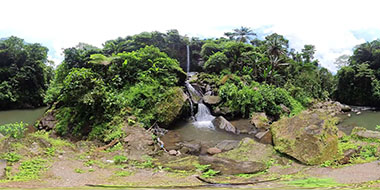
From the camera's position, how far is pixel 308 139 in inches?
302

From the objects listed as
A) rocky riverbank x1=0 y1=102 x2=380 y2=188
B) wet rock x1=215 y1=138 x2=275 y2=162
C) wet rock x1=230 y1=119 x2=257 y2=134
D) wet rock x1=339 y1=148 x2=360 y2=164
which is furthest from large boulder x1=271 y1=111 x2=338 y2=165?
wet rock x1=230 y1=119 x2=257 y2=134

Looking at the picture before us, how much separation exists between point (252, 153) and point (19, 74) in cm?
2703

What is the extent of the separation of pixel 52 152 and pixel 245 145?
6.92 m

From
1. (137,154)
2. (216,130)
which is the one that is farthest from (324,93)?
(137,154)

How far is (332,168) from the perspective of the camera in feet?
20.9

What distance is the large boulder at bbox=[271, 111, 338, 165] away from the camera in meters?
7.21

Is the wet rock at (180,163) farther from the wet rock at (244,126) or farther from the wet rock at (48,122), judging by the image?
the wet rock at (48,122)

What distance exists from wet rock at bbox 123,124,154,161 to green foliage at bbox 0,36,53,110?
21076 millimetres

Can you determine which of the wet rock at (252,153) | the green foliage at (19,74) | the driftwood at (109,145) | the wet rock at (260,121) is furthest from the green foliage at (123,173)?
the green foliage at (19,74)

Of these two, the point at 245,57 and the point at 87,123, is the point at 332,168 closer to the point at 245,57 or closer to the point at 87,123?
the point at 87,123

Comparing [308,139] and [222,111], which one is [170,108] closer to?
[222,111]

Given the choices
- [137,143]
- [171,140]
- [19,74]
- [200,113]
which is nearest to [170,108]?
[171,140]

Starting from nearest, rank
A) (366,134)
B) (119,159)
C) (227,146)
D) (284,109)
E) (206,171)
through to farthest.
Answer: (206,171), (119,159), (366,134), (227,146), (284,109)

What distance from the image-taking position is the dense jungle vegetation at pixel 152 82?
11.3 meters
